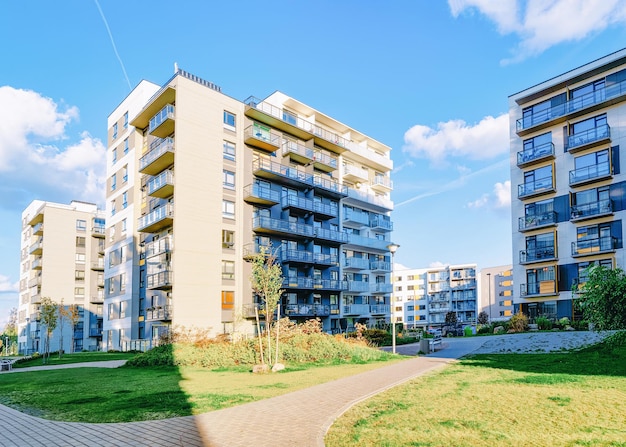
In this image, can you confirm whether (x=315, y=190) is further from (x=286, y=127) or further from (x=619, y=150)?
(x=619, y=150)

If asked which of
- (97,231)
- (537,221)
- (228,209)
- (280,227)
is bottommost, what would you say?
(280,227)

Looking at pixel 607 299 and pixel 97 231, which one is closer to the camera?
pixel 607 299

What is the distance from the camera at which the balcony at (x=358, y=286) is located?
172 feet

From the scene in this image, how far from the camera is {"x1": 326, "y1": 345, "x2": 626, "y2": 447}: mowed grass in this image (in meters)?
7.45

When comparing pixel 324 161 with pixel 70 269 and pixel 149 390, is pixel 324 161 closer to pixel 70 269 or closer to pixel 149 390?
pixel 149 390

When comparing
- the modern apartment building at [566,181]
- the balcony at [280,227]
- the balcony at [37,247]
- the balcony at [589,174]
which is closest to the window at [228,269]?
the balcony at [280,227]

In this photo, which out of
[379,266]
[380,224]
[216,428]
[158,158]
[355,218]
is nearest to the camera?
[216,428]

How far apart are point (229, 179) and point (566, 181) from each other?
29711mm

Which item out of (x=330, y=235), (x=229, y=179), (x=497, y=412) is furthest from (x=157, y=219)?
(x=497, y=412)

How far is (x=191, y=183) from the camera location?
3859cm

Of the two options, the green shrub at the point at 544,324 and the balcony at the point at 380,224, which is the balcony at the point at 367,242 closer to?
the balcony at the point at 380,224

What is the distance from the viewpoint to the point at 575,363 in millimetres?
16797

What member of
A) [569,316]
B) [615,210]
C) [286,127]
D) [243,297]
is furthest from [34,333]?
[615,210]

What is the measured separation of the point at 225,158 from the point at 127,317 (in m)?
17.3
